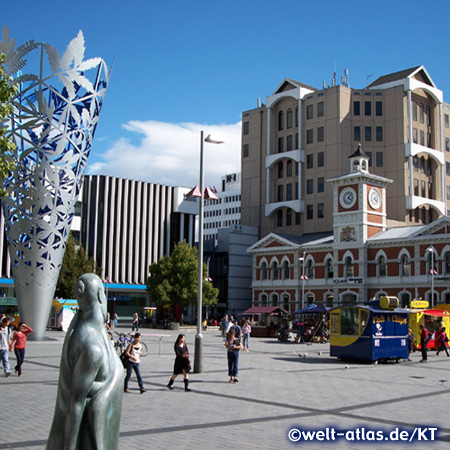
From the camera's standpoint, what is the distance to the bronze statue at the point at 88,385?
17.8ft

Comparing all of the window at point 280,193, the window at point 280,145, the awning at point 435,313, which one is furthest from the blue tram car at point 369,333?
the window at point 280,145

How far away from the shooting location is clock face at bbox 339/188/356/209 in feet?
217

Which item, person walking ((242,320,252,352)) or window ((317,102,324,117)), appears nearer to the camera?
person walking ((242,320,252,352))

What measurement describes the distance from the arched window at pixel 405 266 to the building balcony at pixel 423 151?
2092cm

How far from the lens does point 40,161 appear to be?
109ft

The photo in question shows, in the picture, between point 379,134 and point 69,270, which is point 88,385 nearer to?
point 69,270

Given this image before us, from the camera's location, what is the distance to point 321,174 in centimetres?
8019

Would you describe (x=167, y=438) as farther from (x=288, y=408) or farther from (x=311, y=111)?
(x=311, y=111)

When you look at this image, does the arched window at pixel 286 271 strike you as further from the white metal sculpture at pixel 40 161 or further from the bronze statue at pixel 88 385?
the bronze statue at pixel 88 385

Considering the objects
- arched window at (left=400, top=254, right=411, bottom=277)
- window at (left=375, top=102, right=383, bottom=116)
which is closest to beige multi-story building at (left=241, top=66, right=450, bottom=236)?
window at (left=375, top=102, right=383, bottom=116)

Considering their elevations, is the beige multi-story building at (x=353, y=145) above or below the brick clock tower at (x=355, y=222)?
above

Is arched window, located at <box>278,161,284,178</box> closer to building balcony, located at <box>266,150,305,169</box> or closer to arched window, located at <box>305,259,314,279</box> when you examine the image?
building balcony, located at <box>266,150,305,169</box>

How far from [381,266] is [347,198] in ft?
27.9

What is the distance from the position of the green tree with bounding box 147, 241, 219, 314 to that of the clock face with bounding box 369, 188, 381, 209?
20204 mm
